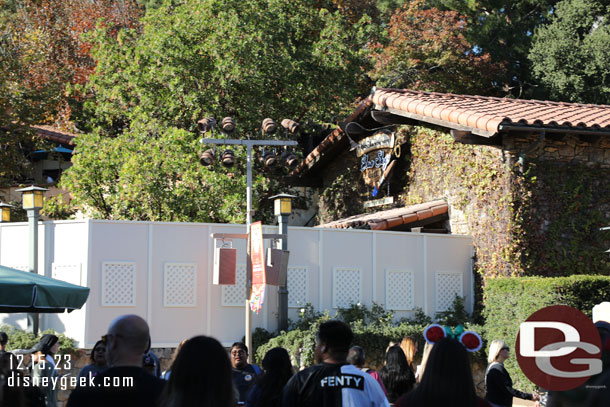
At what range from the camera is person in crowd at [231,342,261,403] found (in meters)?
7.95

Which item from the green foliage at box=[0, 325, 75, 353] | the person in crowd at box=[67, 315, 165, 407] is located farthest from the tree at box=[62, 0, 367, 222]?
the person in crowd at box=[67, 315, 165, 407]

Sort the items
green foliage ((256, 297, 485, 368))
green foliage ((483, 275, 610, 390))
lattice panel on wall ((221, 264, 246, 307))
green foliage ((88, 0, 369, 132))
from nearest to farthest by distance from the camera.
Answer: green foliage ((483, 275, 610, 390)), green foliage ((256, 297, 485, 368)), lattice panel on wall ((221, 264, 246, 307)), green foliage ((88, 0, 369, 132))

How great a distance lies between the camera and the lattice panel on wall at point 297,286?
607 inches

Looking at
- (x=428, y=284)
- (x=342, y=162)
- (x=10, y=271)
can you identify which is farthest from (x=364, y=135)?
(x=10, y=271)

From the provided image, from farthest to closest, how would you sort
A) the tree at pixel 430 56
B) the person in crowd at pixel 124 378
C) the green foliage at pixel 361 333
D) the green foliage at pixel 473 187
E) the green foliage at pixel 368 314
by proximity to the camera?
1. the tree at pixel 430 56
2. the green foliage at pixel 473 187
3. the green foliage at pixel 368 314
4. the green foliage at pixel 361 333
5. the person in crowd at pixel 124 378

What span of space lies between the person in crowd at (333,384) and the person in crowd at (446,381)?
2.60 ft

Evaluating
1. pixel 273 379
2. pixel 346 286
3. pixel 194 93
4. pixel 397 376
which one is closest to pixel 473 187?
pixel 346 286

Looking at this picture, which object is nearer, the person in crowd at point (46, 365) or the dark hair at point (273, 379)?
the dark hair at point (273, 379)

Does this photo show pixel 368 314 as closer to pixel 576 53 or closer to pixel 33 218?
pixel 33 218

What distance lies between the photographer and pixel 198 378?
12.7ft

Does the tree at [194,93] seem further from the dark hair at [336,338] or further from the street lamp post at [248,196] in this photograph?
the dark hair at [336,338]

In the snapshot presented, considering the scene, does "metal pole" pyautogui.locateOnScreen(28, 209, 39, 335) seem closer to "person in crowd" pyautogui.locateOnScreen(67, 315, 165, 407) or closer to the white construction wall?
the white construction wall

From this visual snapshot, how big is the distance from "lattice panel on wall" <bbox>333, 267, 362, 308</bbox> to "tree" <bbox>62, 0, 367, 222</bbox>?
12.6 ft

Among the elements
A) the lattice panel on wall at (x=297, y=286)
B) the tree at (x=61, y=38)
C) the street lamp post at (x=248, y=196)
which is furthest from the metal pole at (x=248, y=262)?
the tree at (x=61, y=38)
